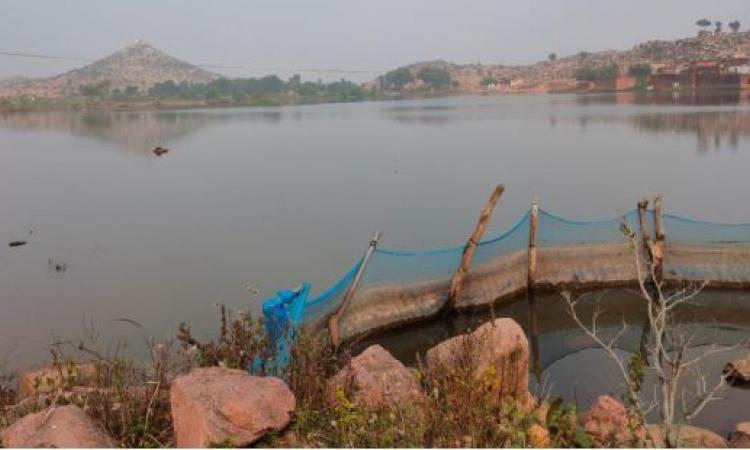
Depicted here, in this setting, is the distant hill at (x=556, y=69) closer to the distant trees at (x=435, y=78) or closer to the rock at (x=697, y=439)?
the distant trees at (x=435, y=78)

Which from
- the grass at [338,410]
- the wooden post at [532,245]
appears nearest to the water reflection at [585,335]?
the wooden post at [532,245]

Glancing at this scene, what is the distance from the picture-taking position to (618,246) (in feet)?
33.1

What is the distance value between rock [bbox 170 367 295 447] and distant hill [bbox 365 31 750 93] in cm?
12056

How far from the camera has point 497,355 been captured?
485 cm

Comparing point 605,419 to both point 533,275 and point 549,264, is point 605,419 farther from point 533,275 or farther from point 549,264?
point 549,264

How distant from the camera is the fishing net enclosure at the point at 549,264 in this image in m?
8.96

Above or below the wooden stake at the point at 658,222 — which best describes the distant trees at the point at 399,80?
above

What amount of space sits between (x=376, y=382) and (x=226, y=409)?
1.16m

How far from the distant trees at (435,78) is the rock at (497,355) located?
16463 cm

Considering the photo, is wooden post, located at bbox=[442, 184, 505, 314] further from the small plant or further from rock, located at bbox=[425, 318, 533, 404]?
the small plant

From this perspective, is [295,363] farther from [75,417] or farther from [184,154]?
[184,154]

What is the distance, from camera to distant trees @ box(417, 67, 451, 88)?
547 feet

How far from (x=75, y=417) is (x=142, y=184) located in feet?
74.0

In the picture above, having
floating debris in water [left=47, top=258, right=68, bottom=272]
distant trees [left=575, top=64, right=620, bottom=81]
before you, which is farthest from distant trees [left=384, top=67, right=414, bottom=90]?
floating debris in water [left=47, top=258, right=68, bottom=272]
